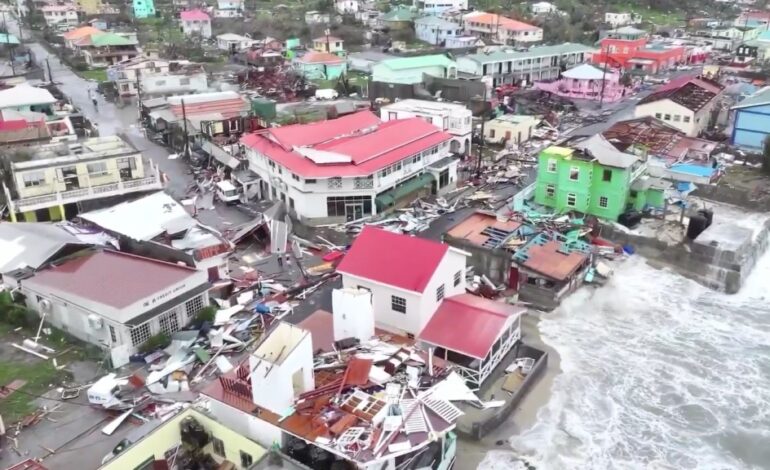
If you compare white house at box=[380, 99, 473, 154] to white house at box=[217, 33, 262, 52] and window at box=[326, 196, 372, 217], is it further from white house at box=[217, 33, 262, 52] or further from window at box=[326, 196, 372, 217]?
white house at box=[217, 33, 262, 52]

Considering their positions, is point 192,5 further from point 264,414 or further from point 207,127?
point 264,414

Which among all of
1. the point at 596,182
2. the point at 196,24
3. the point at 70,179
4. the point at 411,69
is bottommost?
the point at 596,182

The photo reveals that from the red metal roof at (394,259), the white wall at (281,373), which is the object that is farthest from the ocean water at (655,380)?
the white wall at (281,373)

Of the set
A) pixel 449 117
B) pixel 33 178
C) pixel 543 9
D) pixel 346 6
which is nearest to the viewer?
pixel 33 178

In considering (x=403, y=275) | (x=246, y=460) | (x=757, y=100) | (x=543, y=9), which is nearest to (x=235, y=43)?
(x=543, y=9)

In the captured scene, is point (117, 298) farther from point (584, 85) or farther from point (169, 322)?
point (584, 85)

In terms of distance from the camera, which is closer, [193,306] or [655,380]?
[655,380]

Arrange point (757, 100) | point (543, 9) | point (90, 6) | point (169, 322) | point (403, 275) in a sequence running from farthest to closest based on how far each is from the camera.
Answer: point (90, 6)
point (543, 9)
point (757, 100)
point (169, 322)
point (403, 275)
